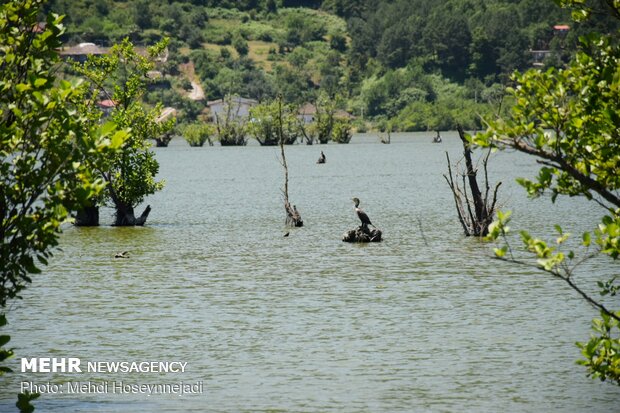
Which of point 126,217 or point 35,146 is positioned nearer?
point 35,146

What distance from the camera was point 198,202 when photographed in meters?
69.9

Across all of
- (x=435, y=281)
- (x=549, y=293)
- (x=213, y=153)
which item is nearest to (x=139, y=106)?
(x=435, y=281)

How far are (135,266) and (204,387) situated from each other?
17323 mm

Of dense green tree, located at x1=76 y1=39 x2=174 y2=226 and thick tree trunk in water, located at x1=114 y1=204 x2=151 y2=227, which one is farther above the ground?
dense green tree, located at x1=76 y1=39 x2=174 y2=226

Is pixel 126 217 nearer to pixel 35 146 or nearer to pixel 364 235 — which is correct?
pixel 364 235

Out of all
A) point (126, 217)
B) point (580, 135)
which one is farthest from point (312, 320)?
point (126, 217)

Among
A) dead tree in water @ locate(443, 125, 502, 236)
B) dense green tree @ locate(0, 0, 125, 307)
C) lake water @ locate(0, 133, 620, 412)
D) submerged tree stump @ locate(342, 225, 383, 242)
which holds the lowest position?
lake water @ locate(0, 133, 620, 412)

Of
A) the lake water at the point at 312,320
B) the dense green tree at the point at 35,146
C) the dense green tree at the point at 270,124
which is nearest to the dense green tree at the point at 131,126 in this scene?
the lake water at the point at 312,320

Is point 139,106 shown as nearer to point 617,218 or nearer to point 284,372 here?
point 284,372

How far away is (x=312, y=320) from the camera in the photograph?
26.7 m

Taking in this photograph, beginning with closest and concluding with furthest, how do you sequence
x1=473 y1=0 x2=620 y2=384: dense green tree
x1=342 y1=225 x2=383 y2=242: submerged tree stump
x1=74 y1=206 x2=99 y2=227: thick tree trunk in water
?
x1=473 y1=0 x2=620 y2=384: dense green tree → x1=342 y1=225 x2=383 y2=242: submerged tree stump → x1=74 y1=206 x2=99 y2=227: thick tree trunk in water

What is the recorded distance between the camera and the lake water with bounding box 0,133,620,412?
64.6 feet

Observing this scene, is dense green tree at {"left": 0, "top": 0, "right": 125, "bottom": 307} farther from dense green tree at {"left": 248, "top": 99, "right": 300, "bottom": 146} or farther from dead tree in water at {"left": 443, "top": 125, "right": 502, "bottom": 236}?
dense green tree at {"left": 248, "top": 99, "right": 300, "bottom": 146}

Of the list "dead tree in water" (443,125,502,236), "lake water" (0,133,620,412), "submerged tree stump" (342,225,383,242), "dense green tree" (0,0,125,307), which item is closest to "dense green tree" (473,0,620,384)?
"dense green tree" (0,0,125,307)
